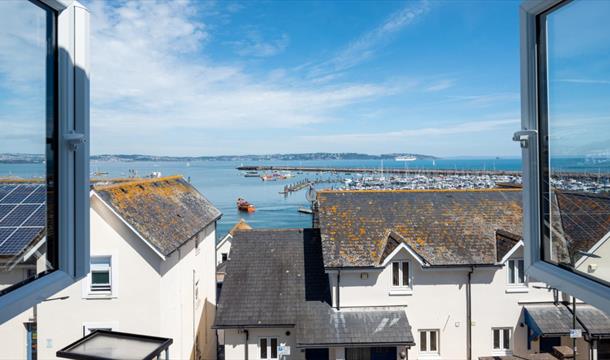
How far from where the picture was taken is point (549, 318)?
12.0m

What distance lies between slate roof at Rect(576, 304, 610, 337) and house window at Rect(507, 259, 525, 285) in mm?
1584

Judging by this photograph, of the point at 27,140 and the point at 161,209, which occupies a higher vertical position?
the point at 27,140

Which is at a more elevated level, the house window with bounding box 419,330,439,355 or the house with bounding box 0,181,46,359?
the house with bounding box 0,181,46,359

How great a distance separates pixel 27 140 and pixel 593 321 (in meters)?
13.7

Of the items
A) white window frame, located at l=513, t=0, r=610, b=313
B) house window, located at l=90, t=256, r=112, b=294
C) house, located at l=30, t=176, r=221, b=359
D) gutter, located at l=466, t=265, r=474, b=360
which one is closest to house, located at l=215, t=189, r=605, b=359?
gutter, located at l=466, t=265, r=474, b=360

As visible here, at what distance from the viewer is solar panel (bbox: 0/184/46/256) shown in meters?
2.29

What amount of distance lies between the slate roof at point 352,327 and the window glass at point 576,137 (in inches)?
364

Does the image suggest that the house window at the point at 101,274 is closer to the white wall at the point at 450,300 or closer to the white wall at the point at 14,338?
the white wall at the point at 14,338

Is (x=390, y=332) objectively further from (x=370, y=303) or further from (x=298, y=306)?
(x=298, y=306)

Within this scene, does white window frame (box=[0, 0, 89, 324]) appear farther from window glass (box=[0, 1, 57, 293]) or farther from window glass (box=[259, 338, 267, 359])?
window glass (box=[259, 338, 267, 359])

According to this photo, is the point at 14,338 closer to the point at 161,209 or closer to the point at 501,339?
the point at 161,209

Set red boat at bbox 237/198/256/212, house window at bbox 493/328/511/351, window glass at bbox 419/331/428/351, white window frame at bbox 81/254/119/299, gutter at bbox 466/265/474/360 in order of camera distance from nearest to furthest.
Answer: white window frame at bbox 81/254/119/299 → gutter at bbox 466/265/474/360 → window glass at bbox 419/331/428/351 → house window at bbox 493/328/511/351 → red boat at bbox 237/198/256/212

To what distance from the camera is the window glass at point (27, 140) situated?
2.31 meters

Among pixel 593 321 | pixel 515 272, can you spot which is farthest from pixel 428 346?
pixel 593 321
